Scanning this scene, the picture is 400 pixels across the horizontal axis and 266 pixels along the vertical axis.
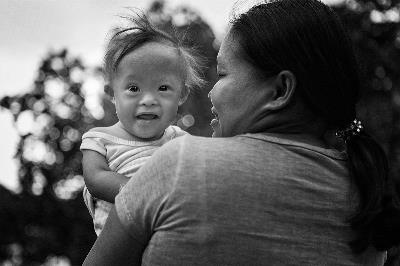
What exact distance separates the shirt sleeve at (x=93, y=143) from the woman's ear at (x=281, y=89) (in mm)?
952

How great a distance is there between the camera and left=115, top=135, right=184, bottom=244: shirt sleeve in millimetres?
1888

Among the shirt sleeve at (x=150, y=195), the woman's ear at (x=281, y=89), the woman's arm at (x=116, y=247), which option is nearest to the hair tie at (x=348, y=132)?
the woman's ear at (x=281, y=89)

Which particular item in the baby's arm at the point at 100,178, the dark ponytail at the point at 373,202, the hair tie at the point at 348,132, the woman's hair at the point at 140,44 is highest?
the woman's hair at the point at 140,44

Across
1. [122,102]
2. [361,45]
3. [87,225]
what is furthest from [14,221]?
[122,102]

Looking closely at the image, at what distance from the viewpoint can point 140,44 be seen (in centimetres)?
294

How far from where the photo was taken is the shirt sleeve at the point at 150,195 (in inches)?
74.3

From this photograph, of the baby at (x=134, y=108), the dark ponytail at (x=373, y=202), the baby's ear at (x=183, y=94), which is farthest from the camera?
the baby's ear at (x=183, y=94)

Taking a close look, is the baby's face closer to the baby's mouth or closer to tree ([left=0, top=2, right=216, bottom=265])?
the baby's mouth

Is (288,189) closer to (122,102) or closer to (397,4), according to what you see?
(122,102)

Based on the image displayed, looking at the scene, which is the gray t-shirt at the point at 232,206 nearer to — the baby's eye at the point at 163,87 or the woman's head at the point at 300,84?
the woman's head at the point at 300,84

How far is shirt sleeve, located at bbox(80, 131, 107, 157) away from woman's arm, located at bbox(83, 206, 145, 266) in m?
0.91

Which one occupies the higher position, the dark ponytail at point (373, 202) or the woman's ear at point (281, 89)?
the woman's ear at point (281, 89)

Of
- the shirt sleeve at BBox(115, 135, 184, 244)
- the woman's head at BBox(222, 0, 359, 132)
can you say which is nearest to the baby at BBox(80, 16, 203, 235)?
the woman's head at BBox(222, 0, 359, 132)

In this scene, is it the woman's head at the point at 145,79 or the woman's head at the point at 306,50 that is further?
the woman's head at the point at 145,79
